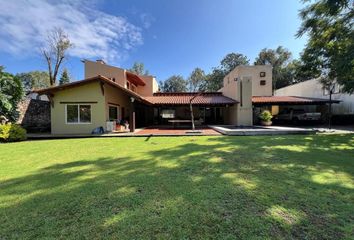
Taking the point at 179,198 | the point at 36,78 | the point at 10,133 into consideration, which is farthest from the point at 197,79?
the point at 179,198

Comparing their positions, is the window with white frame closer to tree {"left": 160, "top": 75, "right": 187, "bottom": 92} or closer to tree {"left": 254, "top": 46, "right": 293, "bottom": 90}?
tree {"left": 254, "top": 46, "right": 293, "bottom": 90}

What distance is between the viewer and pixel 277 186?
436cm

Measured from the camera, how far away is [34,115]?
16.5 meters

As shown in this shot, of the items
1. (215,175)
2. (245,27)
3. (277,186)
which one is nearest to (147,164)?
(215,175)

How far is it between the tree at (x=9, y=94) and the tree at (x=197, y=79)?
42.9 metres

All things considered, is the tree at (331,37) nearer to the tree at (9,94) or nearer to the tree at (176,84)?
the tree at (9,94)

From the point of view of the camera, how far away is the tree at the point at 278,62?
40781mm

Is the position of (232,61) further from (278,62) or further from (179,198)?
(179,198)

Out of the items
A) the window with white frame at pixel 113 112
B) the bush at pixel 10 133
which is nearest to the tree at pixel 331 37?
the window with white frame at pixel 113 112

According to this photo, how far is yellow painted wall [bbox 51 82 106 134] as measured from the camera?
577 inches

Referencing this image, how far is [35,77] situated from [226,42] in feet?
188

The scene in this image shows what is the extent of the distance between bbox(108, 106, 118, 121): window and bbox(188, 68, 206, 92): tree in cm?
3880

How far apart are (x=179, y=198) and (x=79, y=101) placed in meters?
13.1

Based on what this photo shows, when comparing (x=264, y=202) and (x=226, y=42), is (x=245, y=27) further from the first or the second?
(x=264, y=202)
